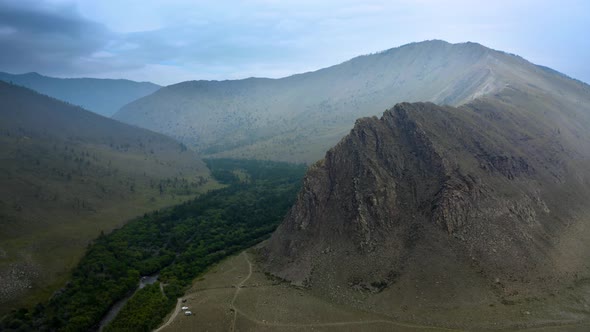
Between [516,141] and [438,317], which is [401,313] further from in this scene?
[516,141]

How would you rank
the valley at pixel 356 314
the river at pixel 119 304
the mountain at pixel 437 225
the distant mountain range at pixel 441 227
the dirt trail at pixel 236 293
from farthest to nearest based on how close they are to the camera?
the river at pixel 119 304
the mountain at pixel 437 225
the distant mountain range at pixel 441 227
the dirt trail at pixel 236 293
the valley at pixel 356 314

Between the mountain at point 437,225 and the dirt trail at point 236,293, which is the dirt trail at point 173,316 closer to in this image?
the dirt trail at point 236,293

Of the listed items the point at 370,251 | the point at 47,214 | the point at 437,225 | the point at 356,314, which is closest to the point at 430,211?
the point at 437,225

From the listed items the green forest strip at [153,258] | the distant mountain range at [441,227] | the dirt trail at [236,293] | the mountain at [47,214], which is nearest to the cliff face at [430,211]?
the distant mountain range at [441,227]

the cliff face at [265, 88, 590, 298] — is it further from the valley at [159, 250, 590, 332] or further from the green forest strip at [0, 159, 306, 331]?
the green forest strip at [0, 159, 306, 331]

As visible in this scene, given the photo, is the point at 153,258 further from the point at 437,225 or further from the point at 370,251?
the point at 437,225

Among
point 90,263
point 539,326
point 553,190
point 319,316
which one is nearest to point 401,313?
point 319,316
